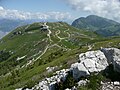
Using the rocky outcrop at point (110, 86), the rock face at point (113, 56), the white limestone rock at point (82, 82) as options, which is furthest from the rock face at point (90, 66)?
the rocky outcrop at point (110, 86)

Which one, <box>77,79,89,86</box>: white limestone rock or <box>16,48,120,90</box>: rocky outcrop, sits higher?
<box>16,48,120,90</box>: rocky outcrop

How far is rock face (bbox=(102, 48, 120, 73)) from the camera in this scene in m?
Answer: 39.5

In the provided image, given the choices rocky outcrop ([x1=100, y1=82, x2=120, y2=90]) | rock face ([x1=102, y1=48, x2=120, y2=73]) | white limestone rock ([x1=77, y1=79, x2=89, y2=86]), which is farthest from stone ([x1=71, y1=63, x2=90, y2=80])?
rock face ([x1=102, y1=48, x2=120, y2=73])

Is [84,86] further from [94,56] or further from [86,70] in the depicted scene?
[94,56]

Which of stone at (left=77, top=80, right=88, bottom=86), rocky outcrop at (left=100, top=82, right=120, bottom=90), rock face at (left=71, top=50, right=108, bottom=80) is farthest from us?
rock face at (left=71, top=50, right=108, bottom=80)

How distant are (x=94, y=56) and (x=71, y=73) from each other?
4670 mm

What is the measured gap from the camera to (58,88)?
42.6 m

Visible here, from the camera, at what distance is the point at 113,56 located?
134ft

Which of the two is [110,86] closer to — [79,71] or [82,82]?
[82,82]

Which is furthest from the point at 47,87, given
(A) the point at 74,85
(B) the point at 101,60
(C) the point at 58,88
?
(B) the point at 101,60

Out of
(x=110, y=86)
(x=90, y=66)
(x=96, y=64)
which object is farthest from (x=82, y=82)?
(x=96, y=64)

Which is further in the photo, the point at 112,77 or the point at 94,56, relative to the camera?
the point at 94,56

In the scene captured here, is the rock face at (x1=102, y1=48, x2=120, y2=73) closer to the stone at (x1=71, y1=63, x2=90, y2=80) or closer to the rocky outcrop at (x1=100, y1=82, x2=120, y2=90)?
the rocky outcrop at (x1=100, y1=82, x2=120, y2=90)

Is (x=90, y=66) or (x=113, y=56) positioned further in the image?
(x=113, y=56)
